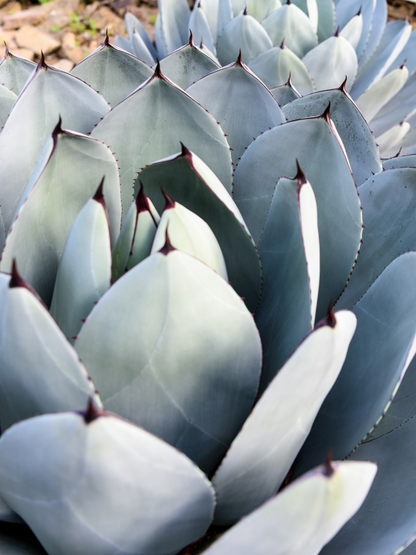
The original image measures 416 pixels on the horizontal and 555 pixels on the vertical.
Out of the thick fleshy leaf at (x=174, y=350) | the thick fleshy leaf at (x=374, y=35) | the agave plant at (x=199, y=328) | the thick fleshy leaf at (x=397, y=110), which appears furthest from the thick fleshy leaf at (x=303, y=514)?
the thick fleshy leaf at (x=374, y=35)

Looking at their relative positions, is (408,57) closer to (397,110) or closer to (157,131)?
(397,110)

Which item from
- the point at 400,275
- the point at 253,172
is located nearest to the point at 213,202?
the point at 253,172

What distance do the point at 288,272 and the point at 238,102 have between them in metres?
0.30

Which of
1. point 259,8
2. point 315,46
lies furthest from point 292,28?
point 259,8

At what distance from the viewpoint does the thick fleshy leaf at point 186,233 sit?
0.46 metres

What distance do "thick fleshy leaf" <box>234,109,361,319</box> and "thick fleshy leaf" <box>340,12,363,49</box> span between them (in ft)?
2.22

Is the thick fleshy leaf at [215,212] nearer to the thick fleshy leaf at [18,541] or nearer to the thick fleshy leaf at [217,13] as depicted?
the thick fleshy leaf at [18,541]

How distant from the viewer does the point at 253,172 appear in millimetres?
640

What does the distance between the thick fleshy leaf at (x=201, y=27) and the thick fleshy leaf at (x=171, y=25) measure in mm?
86

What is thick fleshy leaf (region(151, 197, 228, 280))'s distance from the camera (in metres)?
0.46

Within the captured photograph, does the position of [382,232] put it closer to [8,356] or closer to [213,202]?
[213,202]

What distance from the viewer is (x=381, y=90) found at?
1051 mm

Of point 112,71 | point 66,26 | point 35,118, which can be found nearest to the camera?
point 35,118

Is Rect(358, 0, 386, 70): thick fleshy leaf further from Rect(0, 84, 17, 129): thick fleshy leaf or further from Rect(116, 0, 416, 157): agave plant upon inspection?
Rect(0, 84, 17, 129): thick fleshy leaf
